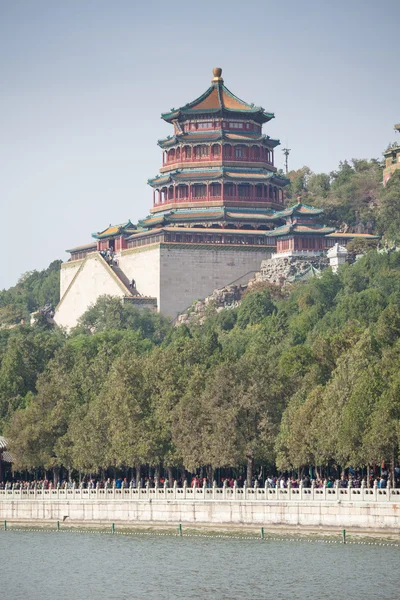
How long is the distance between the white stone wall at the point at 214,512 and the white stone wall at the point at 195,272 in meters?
54.2

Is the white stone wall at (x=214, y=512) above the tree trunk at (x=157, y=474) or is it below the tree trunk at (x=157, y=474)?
below

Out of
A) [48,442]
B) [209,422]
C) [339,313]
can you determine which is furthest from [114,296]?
[209,422]

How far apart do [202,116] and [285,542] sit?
82566 millimetres

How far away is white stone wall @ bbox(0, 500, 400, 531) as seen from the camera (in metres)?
65.8

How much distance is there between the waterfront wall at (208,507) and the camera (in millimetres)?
65938

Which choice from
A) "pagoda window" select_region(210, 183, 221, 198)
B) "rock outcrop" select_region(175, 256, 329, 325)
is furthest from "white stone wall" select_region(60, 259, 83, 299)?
"rock outcrop" select_region(175, 256, 329, 325)

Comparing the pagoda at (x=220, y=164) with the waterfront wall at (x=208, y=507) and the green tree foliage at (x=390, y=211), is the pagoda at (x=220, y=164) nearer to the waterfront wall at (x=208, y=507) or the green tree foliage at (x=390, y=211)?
the green tree foliage at (x=390, y=211)

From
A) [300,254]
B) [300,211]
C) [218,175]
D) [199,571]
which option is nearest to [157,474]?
[199,571]

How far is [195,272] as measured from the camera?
137500 millimetres

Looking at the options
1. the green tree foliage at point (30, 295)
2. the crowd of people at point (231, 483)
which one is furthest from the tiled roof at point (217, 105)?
the crowd of people at point (231, 483)

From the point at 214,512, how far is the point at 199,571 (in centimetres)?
1029

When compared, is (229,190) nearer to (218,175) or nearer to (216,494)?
(218,175)

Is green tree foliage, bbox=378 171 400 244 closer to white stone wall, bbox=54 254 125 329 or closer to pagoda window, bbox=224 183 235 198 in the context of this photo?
pagoda window, bbox=224 183 235 198

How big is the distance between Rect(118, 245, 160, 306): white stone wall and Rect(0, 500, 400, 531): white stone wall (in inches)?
2152
